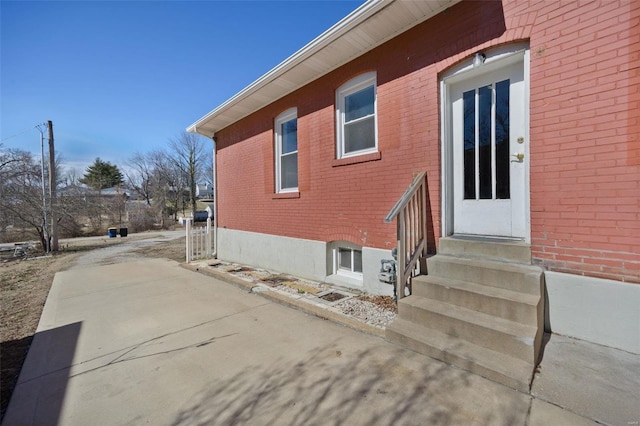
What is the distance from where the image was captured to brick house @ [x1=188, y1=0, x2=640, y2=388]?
2.54m

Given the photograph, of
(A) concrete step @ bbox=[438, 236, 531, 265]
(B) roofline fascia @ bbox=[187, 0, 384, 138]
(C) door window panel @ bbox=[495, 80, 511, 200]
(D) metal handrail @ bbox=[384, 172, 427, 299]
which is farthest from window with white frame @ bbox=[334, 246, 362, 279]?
(B) roofline fascia @ bbox=[187, 0, 384, 138]

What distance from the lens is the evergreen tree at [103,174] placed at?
41938mm

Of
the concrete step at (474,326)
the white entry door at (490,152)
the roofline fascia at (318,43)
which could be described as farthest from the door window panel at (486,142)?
the roofline fascia at (318,43)

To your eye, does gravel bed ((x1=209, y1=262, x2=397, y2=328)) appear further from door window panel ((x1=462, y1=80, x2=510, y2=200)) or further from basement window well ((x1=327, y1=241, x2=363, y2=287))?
door window panel ((x1=462, y1=80, x2=510, y2=200))

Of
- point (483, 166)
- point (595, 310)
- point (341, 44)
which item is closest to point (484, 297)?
point (595, 310)

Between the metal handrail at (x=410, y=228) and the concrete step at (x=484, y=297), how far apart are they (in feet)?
0.63

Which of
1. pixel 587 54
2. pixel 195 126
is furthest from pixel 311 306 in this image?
pixel 195 126

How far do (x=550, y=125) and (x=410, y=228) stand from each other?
1.75 meters

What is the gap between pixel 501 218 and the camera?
3.42m

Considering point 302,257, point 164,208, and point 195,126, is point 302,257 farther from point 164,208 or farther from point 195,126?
point 164,208

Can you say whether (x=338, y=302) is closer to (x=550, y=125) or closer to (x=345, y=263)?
(x=345, y=263)

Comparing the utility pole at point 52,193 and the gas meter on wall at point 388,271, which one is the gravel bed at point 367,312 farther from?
the utility pole at point 52,193

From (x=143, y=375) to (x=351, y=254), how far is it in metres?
3.41

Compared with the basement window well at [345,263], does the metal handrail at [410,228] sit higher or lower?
higher
